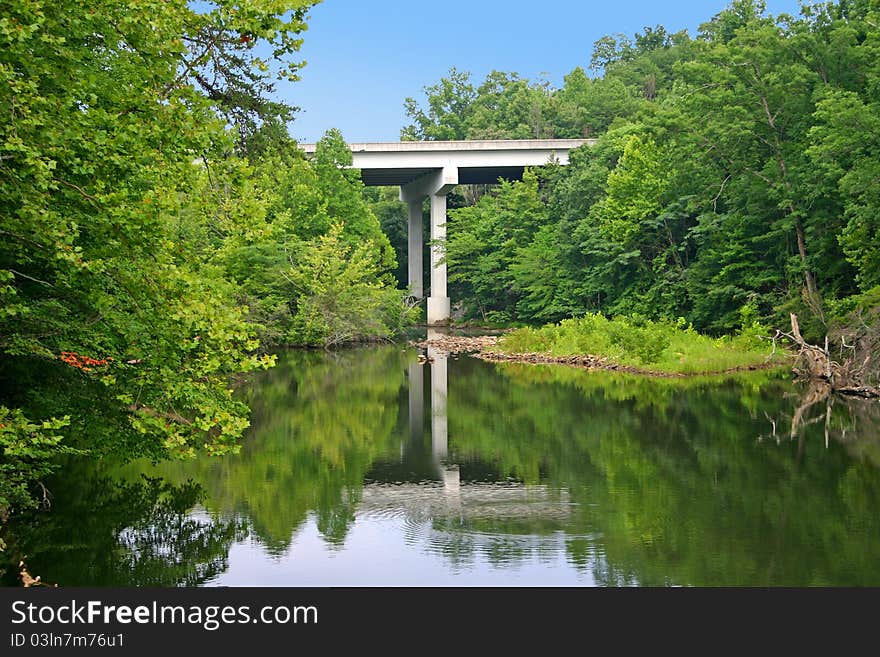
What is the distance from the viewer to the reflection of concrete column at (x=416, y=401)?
2436 centimetres

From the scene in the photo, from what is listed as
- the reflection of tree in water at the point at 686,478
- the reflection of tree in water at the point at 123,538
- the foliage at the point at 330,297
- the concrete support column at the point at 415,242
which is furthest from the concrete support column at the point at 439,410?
the concrete support column at the point at 415,242

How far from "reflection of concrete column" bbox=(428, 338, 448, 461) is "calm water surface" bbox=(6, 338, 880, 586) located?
0.45ft

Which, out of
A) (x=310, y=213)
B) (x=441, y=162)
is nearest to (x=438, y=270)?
(x=441, y=162)

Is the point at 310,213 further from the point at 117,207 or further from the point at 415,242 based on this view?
the point at 117,207

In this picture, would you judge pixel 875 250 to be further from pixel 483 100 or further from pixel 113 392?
pixel 483 100

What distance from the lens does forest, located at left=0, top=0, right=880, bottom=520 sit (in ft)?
37.9

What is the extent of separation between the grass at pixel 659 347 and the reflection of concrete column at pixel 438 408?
4971 millimetres

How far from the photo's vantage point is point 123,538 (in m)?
14.1

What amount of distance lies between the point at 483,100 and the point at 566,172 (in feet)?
137

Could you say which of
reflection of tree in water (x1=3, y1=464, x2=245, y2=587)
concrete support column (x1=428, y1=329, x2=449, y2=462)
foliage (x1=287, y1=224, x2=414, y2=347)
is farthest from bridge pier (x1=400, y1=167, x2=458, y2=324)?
reflection of tree in water (x1=3, y1=464, x2=245, y2=587)

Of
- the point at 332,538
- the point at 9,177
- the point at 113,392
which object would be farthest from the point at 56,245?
the point at 332,538

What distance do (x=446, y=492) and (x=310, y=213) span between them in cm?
4098

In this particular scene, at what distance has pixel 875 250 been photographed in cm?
3297

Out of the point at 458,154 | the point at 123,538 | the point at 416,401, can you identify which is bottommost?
the point at 123,538
